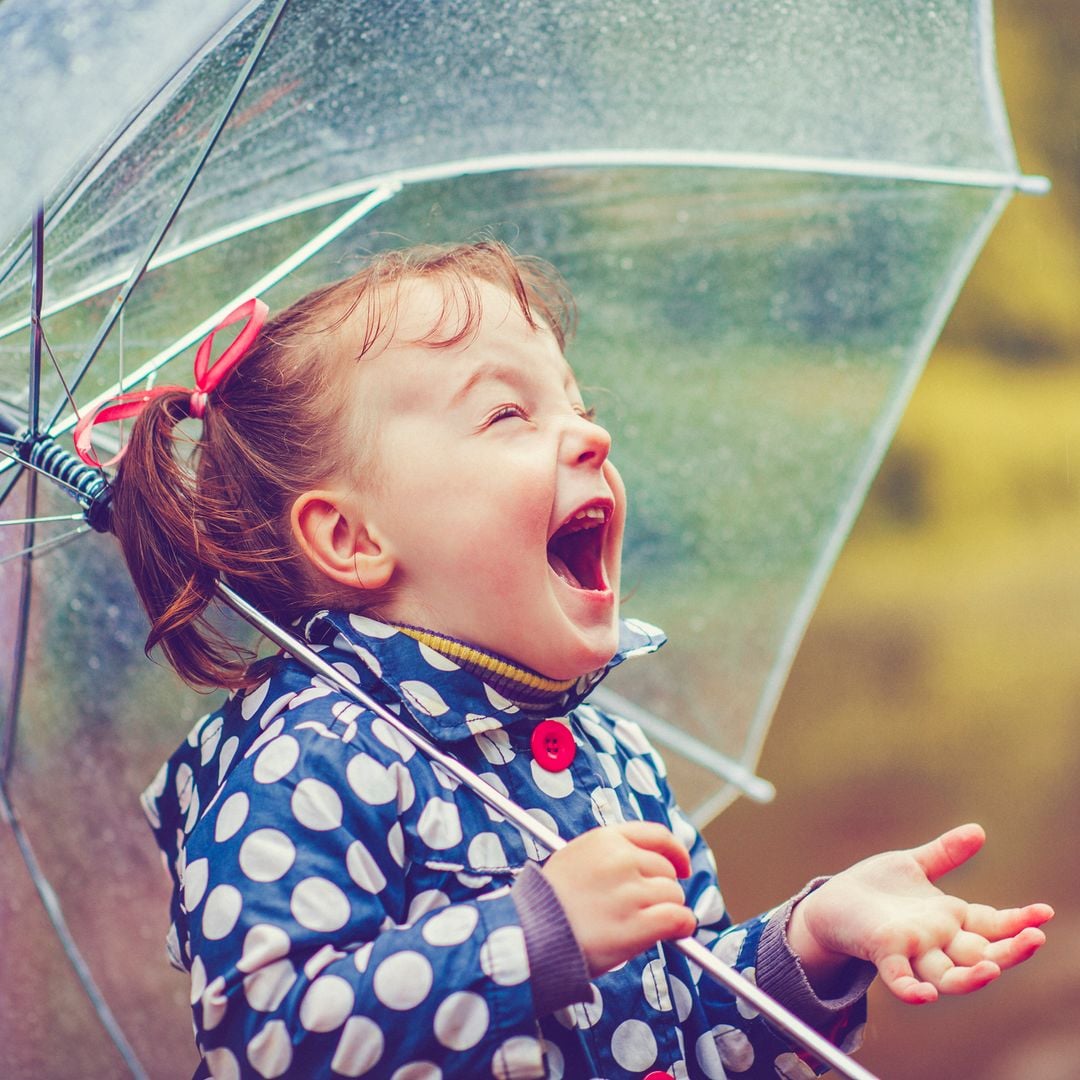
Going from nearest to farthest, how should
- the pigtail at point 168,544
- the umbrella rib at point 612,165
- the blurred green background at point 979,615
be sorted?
the pigtail at point 168,544
the umbrella rib at point 612,165
the blurred green background at point 979,615

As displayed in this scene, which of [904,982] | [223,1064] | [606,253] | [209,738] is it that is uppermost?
[606,253]

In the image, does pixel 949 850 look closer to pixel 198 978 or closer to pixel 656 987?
pixel 656 987

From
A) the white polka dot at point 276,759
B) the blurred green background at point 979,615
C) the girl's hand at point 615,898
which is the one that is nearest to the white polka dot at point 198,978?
the white polka dot at point 276,759

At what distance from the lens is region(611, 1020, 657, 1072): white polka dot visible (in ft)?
2.68

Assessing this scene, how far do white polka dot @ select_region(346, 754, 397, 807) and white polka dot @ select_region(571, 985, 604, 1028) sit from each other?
0.19 metres

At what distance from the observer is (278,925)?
0.70 meters

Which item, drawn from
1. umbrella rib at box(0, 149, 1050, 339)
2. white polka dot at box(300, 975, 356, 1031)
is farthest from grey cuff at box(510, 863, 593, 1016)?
umbrella rib at box(0, 149, 1050, 339)

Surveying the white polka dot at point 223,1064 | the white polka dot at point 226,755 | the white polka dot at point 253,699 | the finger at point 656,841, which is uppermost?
the white polka dot at point 253,699

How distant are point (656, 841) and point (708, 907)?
296mm

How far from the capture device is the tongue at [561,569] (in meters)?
0.94

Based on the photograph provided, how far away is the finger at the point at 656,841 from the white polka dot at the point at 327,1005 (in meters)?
0.18

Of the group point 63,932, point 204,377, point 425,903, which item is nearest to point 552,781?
point 425,903

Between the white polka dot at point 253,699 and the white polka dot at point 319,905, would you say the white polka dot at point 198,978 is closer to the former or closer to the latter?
the white polka dot at point 319,905

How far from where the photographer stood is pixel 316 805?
751 mm
